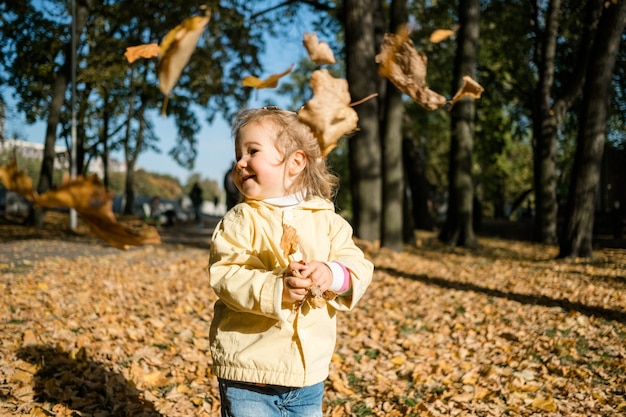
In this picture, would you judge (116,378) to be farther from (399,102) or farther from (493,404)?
(399,102)

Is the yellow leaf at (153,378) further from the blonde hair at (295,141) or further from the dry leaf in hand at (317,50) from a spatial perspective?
the dry leaf in hand at (317,50)

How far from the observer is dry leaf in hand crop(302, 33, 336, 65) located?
191 cm

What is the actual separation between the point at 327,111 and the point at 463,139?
1125 cm

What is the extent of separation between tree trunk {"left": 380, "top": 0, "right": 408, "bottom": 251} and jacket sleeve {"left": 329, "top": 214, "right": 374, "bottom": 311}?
8605mm

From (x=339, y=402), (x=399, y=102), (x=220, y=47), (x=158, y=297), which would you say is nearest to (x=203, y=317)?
(x=158, y=297)

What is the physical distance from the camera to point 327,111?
1.79 m

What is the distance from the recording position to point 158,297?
21.8ft

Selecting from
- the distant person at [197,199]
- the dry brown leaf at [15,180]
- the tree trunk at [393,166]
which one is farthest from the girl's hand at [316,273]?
the distant person at [197,199]

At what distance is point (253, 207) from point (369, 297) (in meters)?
5.09

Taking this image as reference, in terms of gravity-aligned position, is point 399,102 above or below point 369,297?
above

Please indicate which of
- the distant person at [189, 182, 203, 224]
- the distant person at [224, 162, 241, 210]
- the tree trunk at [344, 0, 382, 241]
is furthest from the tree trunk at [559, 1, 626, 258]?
the distant person at [189, 182, 203, 224]

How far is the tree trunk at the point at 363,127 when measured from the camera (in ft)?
31.8

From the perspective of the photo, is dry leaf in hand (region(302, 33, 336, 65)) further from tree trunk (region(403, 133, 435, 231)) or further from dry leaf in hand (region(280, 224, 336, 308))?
tree trunk (region(403, 133, 435, 231))

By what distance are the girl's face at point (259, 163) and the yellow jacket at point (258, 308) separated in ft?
0.22
